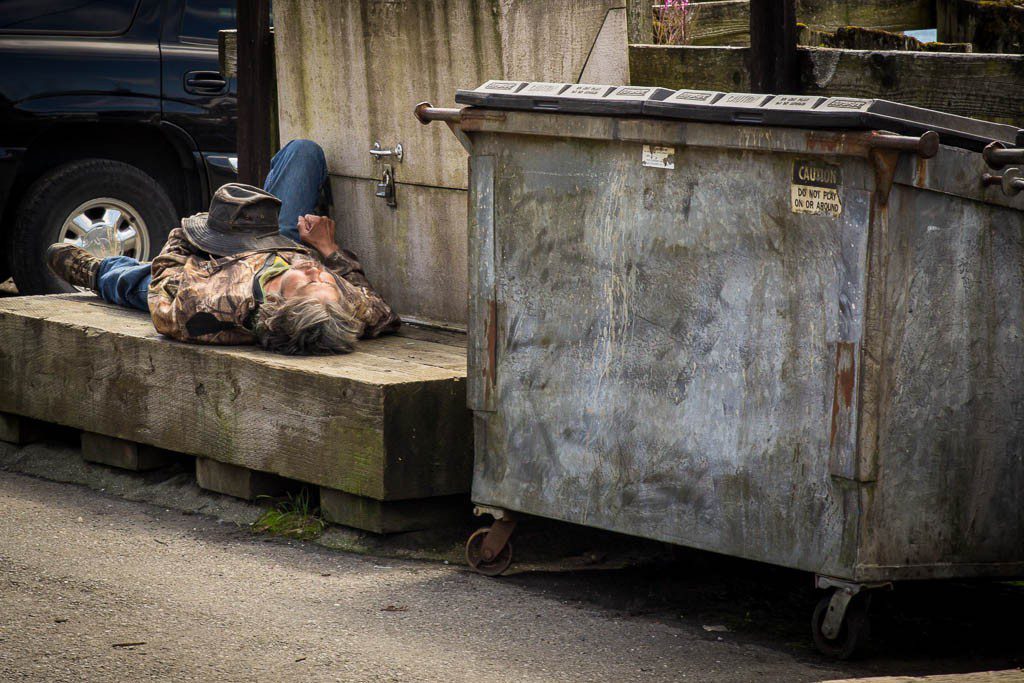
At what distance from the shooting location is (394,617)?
444 centimetres

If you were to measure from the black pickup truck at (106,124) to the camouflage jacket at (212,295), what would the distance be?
2697 millimetres

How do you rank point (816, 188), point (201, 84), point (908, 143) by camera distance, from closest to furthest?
point (908, 143), point (816, 188), point (201, 84)

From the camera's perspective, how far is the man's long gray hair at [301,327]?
17.5ft

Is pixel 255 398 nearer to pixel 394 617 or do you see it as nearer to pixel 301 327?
pixel 301 327

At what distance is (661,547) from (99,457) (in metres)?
2.53

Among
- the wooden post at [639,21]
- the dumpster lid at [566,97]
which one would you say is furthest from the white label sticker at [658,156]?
the wooden post at [639,21]

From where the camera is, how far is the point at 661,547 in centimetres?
527

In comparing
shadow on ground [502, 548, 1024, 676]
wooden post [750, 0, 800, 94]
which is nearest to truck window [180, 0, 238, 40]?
wooden post [750, 0, 800, 94]

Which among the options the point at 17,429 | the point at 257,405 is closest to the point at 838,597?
the point at 257,405

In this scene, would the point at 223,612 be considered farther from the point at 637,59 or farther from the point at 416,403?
the point at 637,59

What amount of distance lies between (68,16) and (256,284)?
3.72m

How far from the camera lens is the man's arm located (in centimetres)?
582

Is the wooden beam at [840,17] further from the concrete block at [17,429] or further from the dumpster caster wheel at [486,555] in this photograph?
the concrete block at [17,429]

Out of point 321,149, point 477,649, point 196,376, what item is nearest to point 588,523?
point 477,649
